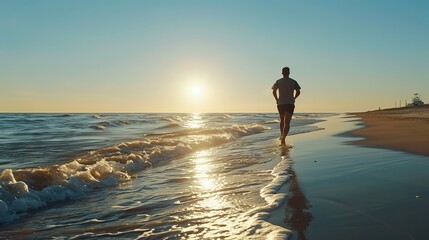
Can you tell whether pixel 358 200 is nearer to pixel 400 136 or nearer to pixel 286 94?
pixel 286 94

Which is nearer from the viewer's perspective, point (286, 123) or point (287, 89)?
point (286, 123)

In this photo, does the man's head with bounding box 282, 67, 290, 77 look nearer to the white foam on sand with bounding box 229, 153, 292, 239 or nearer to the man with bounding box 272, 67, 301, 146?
the man with bounding box 272, 67, 301, 146

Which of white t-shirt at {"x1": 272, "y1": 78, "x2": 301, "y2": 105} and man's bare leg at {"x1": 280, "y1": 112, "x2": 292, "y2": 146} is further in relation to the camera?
white t-shirt at {"x1": 272, "y1": 78, "x2": 301, "y2": 105}

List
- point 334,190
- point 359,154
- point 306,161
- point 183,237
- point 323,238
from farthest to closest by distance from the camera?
point 359,154 < point 306,161 < point 334,190 < point 183,237 < point 323,238

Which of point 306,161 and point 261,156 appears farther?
point 261,156

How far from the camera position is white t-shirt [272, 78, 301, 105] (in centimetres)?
1099

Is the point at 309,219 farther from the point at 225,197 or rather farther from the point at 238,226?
the point at 225,197

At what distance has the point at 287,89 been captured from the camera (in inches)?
432

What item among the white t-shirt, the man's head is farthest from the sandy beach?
the man's head

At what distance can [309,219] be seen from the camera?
3.29 m

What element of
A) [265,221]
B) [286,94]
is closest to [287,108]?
[286,94]

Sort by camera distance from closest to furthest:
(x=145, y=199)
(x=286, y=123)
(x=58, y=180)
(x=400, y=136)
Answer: (x=145, y=199), (x=58, y=180), (x=286, y=123), (x=400, y=136)

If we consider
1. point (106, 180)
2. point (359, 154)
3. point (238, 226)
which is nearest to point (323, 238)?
point (238, 226)

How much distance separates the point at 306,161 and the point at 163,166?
9.52 ft
